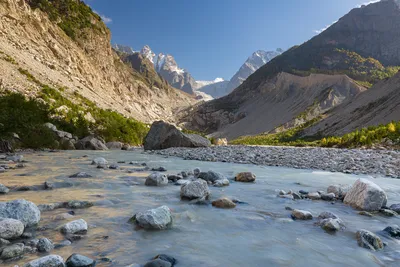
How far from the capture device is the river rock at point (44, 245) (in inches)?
109

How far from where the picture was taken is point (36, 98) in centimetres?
2164

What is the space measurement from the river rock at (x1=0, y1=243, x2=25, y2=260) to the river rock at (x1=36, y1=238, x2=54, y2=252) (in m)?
0.15

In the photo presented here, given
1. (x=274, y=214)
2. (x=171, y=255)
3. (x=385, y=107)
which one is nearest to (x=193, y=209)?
(x=274, y=214)

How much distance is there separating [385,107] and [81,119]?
40.6 meters

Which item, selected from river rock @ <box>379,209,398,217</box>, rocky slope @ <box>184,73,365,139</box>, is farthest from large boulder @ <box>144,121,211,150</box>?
rocky slope @ <box>184,73,365,139</box>

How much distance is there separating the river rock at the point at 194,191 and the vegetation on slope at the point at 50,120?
561 inches

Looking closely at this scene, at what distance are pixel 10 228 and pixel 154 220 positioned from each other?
1624mm

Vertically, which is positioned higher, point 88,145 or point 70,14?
point 70,14

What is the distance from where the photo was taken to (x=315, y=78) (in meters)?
84.3

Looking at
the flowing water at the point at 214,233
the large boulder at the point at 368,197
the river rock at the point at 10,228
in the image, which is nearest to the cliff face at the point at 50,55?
the flowing water at the point at 214,233

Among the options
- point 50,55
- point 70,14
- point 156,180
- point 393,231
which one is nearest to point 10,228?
point 156,180

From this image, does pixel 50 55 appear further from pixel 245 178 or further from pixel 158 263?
pixel 158 263

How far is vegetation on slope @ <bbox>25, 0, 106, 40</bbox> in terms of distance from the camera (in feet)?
156

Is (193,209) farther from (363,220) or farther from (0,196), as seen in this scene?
(0,196)
